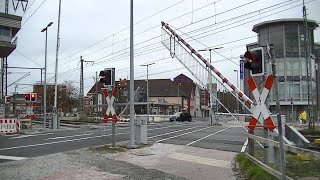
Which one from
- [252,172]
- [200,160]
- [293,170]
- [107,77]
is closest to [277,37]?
[107,77]

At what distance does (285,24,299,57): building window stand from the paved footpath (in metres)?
46.2

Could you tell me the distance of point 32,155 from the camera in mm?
14312

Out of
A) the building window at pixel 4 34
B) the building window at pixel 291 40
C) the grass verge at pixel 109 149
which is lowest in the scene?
the grass verge at pixel 109 149

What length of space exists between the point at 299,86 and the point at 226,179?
5067cm

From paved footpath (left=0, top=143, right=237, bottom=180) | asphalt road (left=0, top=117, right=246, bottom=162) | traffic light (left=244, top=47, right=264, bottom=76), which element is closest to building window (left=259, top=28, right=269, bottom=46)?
asphalt road (left=0, top=117, right=246, bottom=162)

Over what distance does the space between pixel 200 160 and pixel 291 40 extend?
162ft

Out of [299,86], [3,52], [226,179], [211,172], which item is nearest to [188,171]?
[211,172]

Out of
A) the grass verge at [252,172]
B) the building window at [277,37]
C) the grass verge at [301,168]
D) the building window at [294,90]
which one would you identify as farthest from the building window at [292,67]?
the grass verge at [301,168]

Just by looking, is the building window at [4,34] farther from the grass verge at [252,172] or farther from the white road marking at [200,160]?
the grass verge at [252,172]

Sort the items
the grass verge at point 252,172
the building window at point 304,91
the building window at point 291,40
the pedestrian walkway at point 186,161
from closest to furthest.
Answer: the grass verge at point 252,172 → the pedestrian walkway at point 186,161 → the building window at point 304,91 → the building window at point 291,40

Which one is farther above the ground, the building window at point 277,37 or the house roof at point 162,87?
the building window at point 277,37

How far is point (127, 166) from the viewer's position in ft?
37.4

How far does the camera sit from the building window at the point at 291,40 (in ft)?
188

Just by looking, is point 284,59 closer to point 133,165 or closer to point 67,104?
point 133,165
